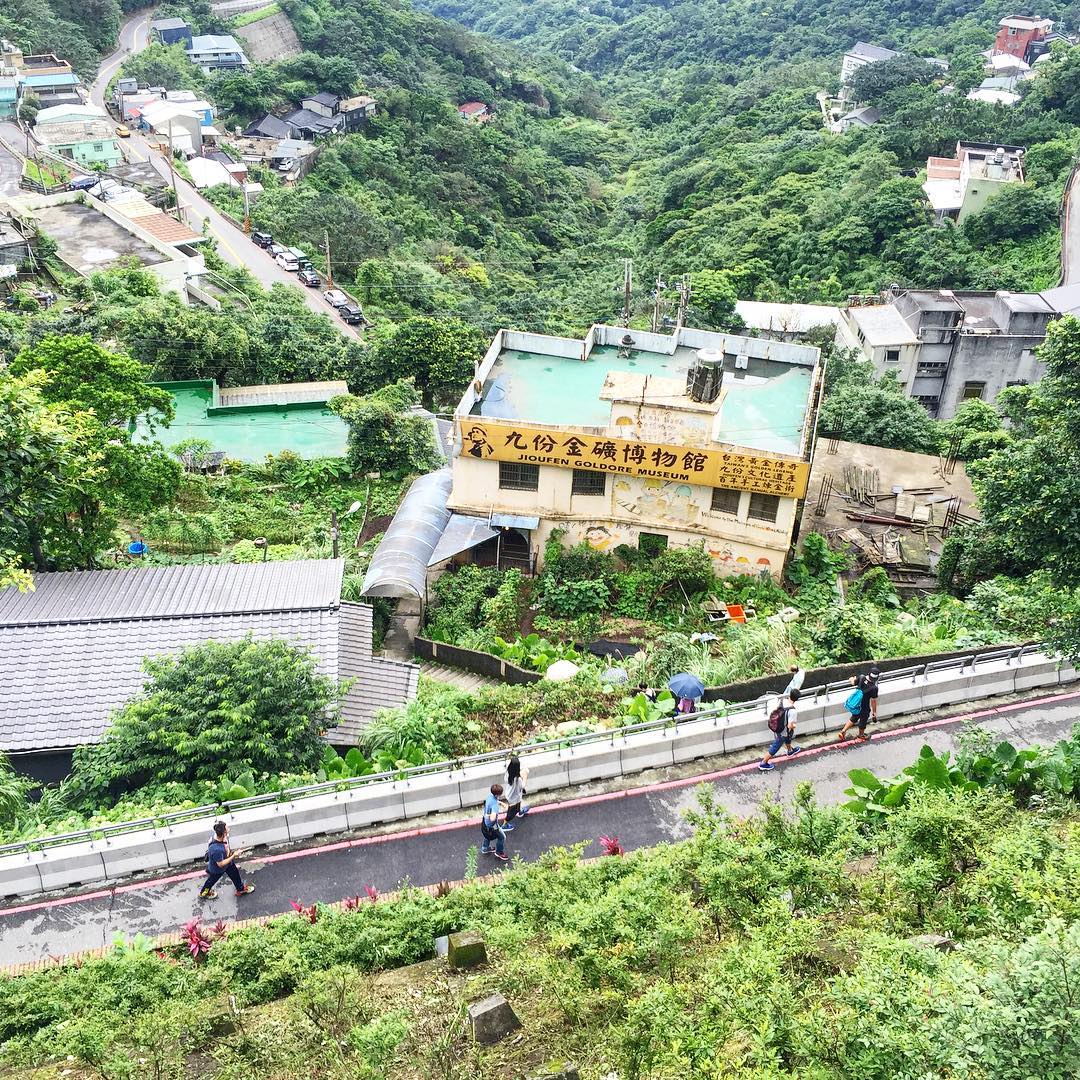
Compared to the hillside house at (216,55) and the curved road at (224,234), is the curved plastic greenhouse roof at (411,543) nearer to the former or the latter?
the curved road at (224,234)

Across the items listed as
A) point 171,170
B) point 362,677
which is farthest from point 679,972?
point 171,170

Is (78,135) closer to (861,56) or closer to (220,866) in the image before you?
(861,56)

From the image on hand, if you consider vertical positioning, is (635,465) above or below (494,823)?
above

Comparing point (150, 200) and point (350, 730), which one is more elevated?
point (150, 200)

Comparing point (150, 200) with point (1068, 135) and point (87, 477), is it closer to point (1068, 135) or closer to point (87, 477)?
Result: point (87, 477)

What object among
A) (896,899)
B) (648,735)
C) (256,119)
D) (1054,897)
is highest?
(256,119)

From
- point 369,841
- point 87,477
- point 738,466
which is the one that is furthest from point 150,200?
point 369,841

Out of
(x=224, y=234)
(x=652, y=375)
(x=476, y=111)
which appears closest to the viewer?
(x=652, y=375)
